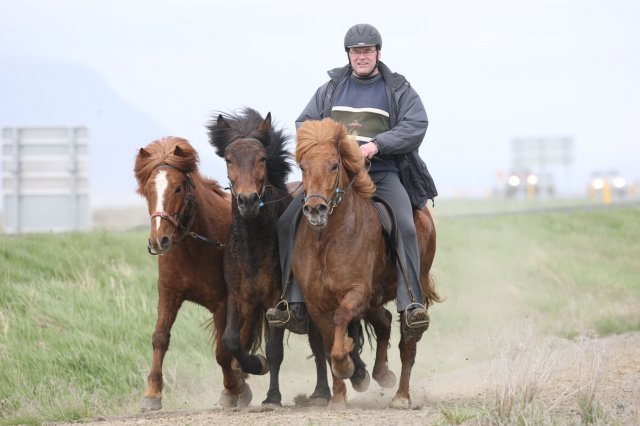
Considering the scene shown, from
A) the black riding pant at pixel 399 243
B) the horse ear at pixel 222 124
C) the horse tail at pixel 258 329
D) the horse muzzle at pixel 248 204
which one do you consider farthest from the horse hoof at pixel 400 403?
the horse ear at pixel 222 124

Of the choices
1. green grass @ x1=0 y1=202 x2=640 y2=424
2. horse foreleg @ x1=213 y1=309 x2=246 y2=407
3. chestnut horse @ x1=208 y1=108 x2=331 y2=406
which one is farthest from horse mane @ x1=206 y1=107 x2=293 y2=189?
green grass @ x1=0 y1=202 x2=640 y2=424

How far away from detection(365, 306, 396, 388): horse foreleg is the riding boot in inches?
44.4

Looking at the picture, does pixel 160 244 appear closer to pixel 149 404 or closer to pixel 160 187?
pixel 160 187

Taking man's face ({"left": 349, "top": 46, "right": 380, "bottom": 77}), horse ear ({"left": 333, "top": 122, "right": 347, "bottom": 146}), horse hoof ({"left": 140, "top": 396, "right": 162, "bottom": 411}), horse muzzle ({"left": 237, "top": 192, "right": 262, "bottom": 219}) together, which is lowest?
horse hoof ({"left": 140, "top": 396, "right": 162, "bottom": 411})

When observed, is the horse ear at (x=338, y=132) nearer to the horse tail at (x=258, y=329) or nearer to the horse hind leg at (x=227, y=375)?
the horse tail at (x=258, y=329)

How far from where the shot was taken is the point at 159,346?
10.5m

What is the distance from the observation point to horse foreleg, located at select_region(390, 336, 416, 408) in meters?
11.0

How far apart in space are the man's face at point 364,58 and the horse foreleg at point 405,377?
2546mm

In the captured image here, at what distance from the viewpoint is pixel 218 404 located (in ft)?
39.4

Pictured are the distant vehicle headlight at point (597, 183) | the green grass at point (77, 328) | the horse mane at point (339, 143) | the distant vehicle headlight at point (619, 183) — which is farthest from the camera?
the distant vehicle headlight at point (597, 183)

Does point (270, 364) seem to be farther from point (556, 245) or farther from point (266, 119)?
Answer: point (556, 245)

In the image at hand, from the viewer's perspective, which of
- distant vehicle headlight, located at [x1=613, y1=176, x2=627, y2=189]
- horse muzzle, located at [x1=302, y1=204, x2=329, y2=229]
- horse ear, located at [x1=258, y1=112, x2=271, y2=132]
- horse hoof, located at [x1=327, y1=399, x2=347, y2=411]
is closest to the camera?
horse muzzle, located at [x1=302, y1=204, x2=329, y2=229]

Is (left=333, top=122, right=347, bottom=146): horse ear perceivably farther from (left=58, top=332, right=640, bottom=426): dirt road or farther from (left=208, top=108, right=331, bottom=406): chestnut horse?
(left=58, top=332, right=640, bottom=426): dirt road

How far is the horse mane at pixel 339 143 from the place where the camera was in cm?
998
